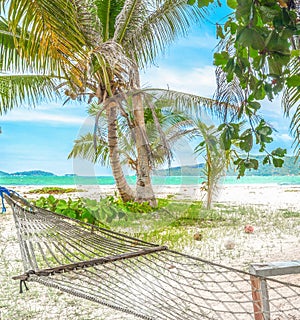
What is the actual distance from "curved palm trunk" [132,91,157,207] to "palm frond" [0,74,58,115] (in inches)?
39.4

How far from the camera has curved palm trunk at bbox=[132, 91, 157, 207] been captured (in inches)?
172

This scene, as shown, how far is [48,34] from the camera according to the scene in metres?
2.74

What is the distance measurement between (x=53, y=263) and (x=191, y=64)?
11606mm

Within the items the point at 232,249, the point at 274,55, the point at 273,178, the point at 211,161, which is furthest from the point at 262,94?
the point at 273,178

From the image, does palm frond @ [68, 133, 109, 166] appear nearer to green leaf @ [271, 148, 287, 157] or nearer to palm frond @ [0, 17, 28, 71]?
palm frond @ [0, 17, 28, 71]

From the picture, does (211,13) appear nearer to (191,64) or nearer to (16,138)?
(191,64)

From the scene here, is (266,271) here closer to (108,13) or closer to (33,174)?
(108,13)

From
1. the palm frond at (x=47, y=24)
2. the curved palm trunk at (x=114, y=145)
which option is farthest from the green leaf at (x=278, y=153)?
the curved palm trunk at (x=114, y=145)

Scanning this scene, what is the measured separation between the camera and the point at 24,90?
4465mm

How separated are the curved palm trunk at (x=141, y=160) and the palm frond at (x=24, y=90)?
1.00 m

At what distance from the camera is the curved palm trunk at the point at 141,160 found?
438 centimetres

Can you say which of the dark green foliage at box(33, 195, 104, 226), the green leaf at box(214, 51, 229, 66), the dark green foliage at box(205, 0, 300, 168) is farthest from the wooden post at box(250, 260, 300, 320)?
the dark green foliage at box(33, 195, 104, 226)

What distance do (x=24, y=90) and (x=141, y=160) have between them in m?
1.50

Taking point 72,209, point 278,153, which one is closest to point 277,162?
point 278,153
